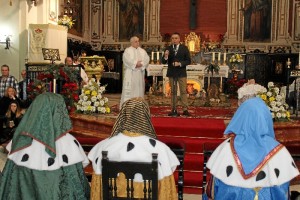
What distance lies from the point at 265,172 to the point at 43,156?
1.92 m

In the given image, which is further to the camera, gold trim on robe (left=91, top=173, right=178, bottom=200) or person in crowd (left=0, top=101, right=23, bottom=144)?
person in crowd (left=0, top=101, right=23, bottom=144)

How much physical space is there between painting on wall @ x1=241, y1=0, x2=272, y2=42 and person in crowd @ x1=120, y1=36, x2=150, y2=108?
1156cm

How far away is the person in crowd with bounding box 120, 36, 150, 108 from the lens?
10.6m

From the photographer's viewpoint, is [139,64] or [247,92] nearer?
[247,92]

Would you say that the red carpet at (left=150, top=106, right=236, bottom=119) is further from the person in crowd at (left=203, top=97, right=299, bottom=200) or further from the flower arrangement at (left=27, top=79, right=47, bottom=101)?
the person in crowd at (left=203, top=97, right=299, bottom=200)

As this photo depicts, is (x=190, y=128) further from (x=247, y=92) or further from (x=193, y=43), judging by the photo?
(x=193, y=43)

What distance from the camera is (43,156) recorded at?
407 cm

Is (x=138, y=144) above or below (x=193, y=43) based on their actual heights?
below

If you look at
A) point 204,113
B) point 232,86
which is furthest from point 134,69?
point 232,86

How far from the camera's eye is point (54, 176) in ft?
13.6

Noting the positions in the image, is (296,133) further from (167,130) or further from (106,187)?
(106,187)

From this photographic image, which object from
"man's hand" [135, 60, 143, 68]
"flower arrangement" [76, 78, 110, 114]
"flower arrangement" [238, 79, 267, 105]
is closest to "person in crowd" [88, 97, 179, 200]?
"flower arrangement" [238, 79, 267, 105]

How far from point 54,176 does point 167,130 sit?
14.8 feet

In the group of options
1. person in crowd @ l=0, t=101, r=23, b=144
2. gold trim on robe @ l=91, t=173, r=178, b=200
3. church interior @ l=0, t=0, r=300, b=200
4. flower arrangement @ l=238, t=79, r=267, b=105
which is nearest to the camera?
gold trim on robe @ l=91, t=173, r=178, b=200
